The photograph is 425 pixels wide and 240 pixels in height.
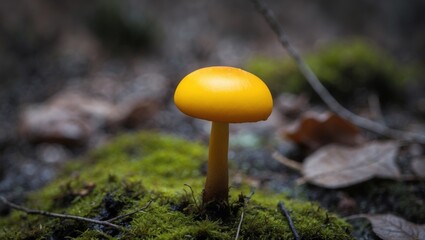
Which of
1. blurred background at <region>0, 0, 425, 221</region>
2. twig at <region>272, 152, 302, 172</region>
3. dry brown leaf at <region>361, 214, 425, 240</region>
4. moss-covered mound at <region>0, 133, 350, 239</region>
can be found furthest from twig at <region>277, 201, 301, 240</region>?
blurred background at <region>0, 0, 425, 221</region>

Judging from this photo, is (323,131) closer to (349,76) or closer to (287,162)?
(287,162)

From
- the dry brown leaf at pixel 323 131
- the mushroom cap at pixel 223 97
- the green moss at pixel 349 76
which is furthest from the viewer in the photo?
the green moss at pixel 349 76

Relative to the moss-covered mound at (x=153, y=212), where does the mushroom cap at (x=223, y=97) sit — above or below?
above

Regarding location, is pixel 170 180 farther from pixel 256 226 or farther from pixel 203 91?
pixel 203 91

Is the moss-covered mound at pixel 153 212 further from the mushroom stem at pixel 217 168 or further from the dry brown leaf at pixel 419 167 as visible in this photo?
the dry brown leaf at pixel 419 167

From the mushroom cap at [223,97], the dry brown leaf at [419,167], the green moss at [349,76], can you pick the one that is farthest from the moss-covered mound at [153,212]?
the green moss at [349,76]

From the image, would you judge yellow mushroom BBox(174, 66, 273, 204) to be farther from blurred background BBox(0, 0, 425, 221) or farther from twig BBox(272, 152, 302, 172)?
blurred background BBox(0, 0, 425, 221)
